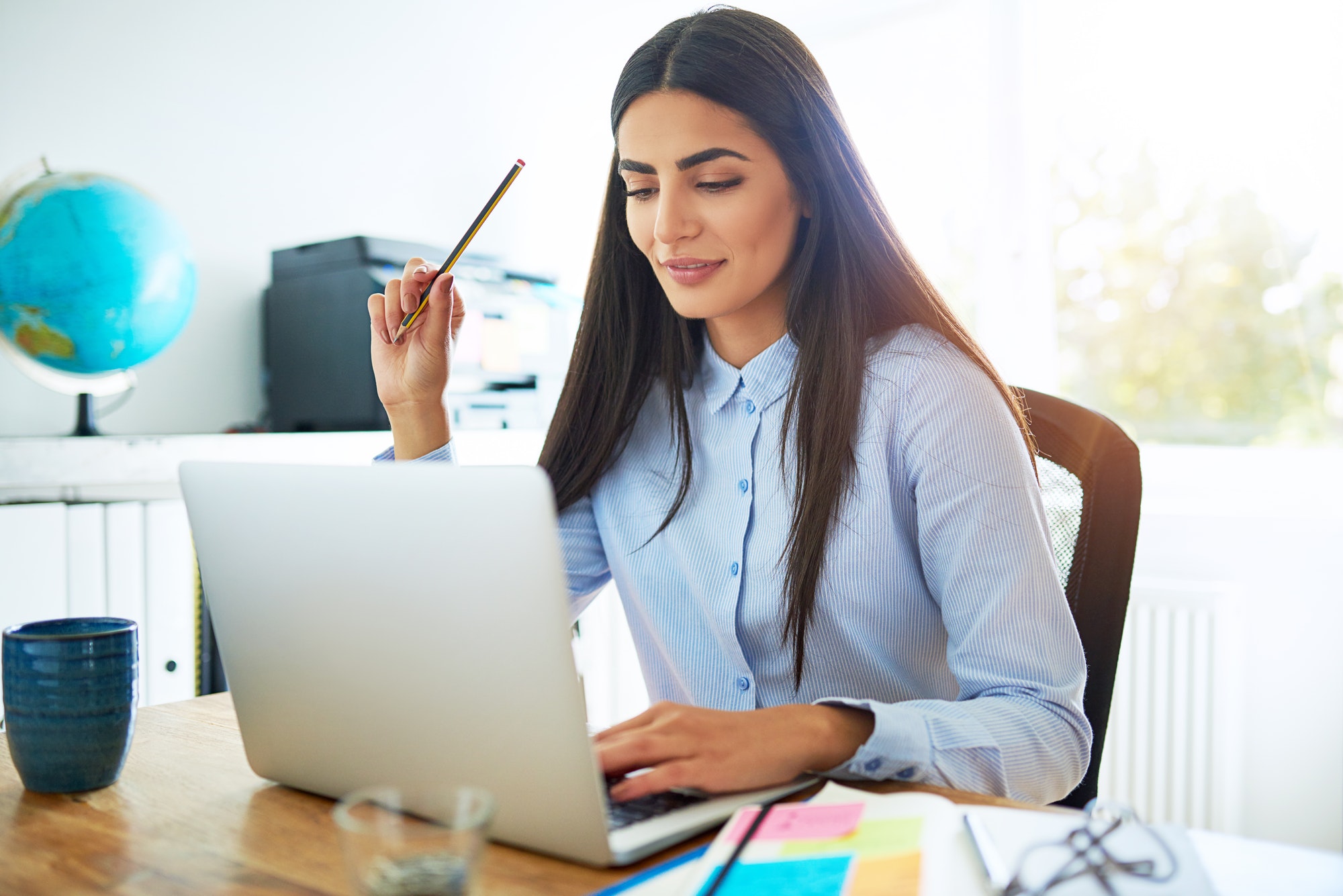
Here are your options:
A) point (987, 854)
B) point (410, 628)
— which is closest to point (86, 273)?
point (410, 628)

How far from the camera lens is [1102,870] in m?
0.51

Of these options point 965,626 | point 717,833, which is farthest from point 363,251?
point 717,833

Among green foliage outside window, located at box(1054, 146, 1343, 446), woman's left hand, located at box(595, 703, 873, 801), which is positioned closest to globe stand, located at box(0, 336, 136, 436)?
woman's left hand, located at box(595, 703, 873, 801)

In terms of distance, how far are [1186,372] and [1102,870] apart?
1928 mm

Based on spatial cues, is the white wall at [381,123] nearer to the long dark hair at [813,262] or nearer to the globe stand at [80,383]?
the globe stand at [80,383]

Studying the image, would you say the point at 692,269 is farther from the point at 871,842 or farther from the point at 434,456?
the point at 871,842

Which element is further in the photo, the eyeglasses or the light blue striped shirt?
the light blue striped shirt

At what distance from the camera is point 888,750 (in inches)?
27.6

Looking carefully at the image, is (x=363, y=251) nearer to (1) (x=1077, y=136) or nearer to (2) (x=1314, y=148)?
(1) (x=1077, y=136)

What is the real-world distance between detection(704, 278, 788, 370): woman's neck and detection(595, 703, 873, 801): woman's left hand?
55 cm

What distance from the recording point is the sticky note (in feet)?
1.82

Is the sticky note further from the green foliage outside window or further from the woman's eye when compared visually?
the green foliage outside window

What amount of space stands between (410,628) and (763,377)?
2.04ft

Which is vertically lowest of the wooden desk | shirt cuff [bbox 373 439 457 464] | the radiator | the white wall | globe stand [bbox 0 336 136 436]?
the radiator
